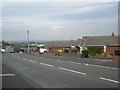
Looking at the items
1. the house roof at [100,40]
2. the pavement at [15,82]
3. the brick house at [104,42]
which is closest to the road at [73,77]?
the pavement at [15,82]

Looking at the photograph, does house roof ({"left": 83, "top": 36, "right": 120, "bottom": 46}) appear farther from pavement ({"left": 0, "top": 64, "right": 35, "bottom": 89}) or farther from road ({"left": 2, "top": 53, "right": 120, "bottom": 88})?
pavement ({"left": 0, "top": 64, "right": 35, "bottom": 89})

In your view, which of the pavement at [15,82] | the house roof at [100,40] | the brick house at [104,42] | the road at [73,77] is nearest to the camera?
the road at [73,77]

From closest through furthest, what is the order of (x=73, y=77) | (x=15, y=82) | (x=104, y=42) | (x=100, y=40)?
(x=15, y=82)
(x=73, y=77)
(x=104, y=42)
(x=100, y=40)

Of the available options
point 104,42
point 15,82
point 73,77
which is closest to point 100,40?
point 104,42

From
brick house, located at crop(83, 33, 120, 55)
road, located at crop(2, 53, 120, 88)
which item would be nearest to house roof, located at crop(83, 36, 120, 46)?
brick house, located at crop(83, 33, 120, 55)

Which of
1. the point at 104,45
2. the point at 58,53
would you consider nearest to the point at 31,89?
the point at 58,53

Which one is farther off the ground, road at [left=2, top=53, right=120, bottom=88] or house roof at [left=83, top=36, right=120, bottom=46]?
house roof at [left=83, top=36, right=120, bottom=46]

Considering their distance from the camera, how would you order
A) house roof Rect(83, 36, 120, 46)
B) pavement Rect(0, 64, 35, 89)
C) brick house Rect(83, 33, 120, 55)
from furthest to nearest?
house roof Rect(83, 36, 120, 46), brick house Rect(83, 33, 120, 55), pavement Rect(0, 64, 35, 89)

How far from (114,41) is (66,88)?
39419mm

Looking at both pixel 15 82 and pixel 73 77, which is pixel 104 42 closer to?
pixel 73 77

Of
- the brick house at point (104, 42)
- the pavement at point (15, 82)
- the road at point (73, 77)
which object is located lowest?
the pavement at point (15, 82)

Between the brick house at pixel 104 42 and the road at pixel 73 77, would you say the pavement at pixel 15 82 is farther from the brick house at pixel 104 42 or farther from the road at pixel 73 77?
the brick house at pixel 104 42

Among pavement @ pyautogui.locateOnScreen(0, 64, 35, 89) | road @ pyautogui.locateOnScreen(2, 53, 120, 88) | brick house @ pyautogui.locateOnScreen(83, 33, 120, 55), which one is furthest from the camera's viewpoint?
brick house @ pyautogui.locateOnScreen(83, 33, 120, 55)

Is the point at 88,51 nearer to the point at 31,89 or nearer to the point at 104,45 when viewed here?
the point at 104,45
